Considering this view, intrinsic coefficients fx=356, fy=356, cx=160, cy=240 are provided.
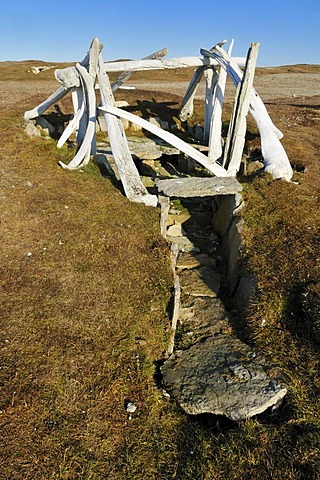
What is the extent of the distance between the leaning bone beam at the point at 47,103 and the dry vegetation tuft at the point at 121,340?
5.22 m

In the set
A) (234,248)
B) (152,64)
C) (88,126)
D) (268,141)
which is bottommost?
(234,248)

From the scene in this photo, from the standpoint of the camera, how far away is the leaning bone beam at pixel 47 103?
13267mm

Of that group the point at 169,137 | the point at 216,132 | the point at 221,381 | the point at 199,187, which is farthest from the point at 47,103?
the point at 221,381

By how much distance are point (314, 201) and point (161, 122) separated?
9862 millimetres

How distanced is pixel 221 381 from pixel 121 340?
1.60 metres

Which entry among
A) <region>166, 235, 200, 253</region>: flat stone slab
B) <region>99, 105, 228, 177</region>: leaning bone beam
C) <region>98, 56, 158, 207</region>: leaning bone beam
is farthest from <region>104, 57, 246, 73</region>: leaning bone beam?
<region>166, 235, 200, 253</region>: flat stone slab

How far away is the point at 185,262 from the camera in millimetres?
8383

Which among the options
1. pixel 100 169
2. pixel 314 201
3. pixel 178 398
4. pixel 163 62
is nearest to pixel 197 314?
pixel 178 398

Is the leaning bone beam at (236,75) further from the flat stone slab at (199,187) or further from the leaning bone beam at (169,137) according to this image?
the flat stone slab at (199,187)

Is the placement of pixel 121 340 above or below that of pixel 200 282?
above

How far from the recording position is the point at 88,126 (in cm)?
1163

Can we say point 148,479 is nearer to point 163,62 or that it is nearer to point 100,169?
point 100,169

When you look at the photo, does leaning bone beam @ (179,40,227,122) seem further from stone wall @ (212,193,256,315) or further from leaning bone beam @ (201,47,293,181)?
stone wall @ (212,193,256,315)

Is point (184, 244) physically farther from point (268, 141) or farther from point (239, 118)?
point (268, 141)
